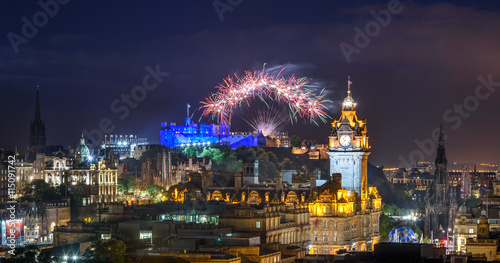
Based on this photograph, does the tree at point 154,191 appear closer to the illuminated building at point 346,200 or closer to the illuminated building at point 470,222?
the illuminated building at point 346,200

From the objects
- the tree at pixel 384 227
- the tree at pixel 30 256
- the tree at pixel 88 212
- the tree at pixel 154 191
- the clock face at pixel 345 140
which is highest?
the clock face at pixel 345 140

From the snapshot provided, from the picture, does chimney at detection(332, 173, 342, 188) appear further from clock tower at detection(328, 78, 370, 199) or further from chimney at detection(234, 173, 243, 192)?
chimney at detection(234, 173, 243, 192)

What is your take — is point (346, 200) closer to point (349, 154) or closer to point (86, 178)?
point (349, 154)

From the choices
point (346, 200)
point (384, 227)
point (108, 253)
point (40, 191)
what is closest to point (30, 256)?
point (108, 253)

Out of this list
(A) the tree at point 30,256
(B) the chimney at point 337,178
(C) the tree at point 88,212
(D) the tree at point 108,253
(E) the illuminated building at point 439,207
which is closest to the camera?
(D) the tree at point 108,253

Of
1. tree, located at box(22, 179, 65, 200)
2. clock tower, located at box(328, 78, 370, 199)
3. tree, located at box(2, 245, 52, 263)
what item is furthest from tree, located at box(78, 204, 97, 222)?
tree, located at box(2, 245, 52, 263)

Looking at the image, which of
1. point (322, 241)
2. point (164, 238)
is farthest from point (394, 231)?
point (164, 238)

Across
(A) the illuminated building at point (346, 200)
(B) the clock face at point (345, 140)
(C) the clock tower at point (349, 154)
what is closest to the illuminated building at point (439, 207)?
(A) the illuminated building at point (346, 200)

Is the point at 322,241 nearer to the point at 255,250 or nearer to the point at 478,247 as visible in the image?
the point at 478,247
